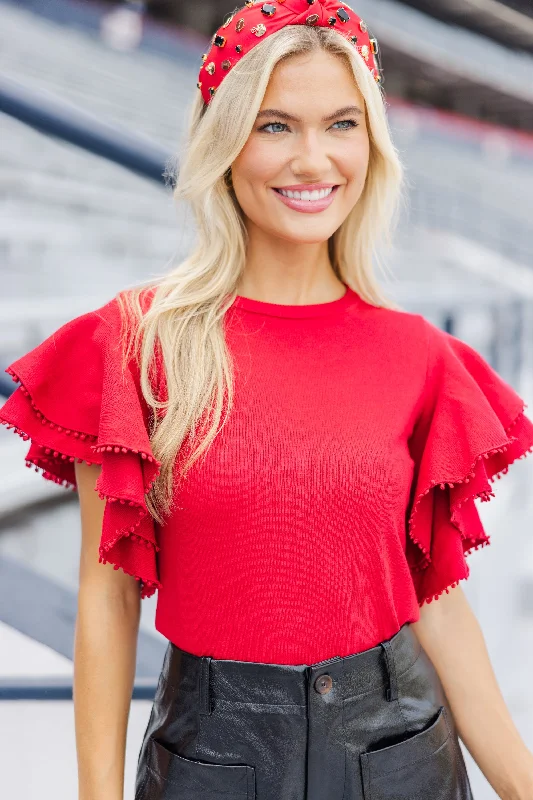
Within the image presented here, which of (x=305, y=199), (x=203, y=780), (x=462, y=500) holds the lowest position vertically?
(x=203, y=780)

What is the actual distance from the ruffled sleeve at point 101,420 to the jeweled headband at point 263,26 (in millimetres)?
334

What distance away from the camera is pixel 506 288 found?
3.87m

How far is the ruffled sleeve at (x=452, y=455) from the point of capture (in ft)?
3.78

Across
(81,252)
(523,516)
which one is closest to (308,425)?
(523,516)

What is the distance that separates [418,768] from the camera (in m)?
1.08

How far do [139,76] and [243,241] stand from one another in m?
8.88

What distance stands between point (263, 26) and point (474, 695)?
93 cm

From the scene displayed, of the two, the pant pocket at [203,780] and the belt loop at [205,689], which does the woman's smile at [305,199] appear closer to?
the belt loop at [205,689]

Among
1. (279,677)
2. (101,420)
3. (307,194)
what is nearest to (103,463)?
(101,420)

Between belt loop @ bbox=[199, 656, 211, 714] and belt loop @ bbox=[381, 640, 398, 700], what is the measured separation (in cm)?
22

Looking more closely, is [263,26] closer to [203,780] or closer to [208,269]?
[208,269]

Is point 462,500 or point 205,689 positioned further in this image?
point 462,500

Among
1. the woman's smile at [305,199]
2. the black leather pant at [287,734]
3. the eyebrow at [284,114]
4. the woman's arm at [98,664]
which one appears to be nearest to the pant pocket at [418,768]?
the black leather pant at [287,734]

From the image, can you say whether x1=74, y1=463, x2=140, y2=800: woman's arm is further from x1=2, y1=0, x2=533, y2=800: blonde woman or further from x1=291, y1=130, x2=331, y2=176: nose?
x1=291, y1=130, x2=331, y2=176: nose
